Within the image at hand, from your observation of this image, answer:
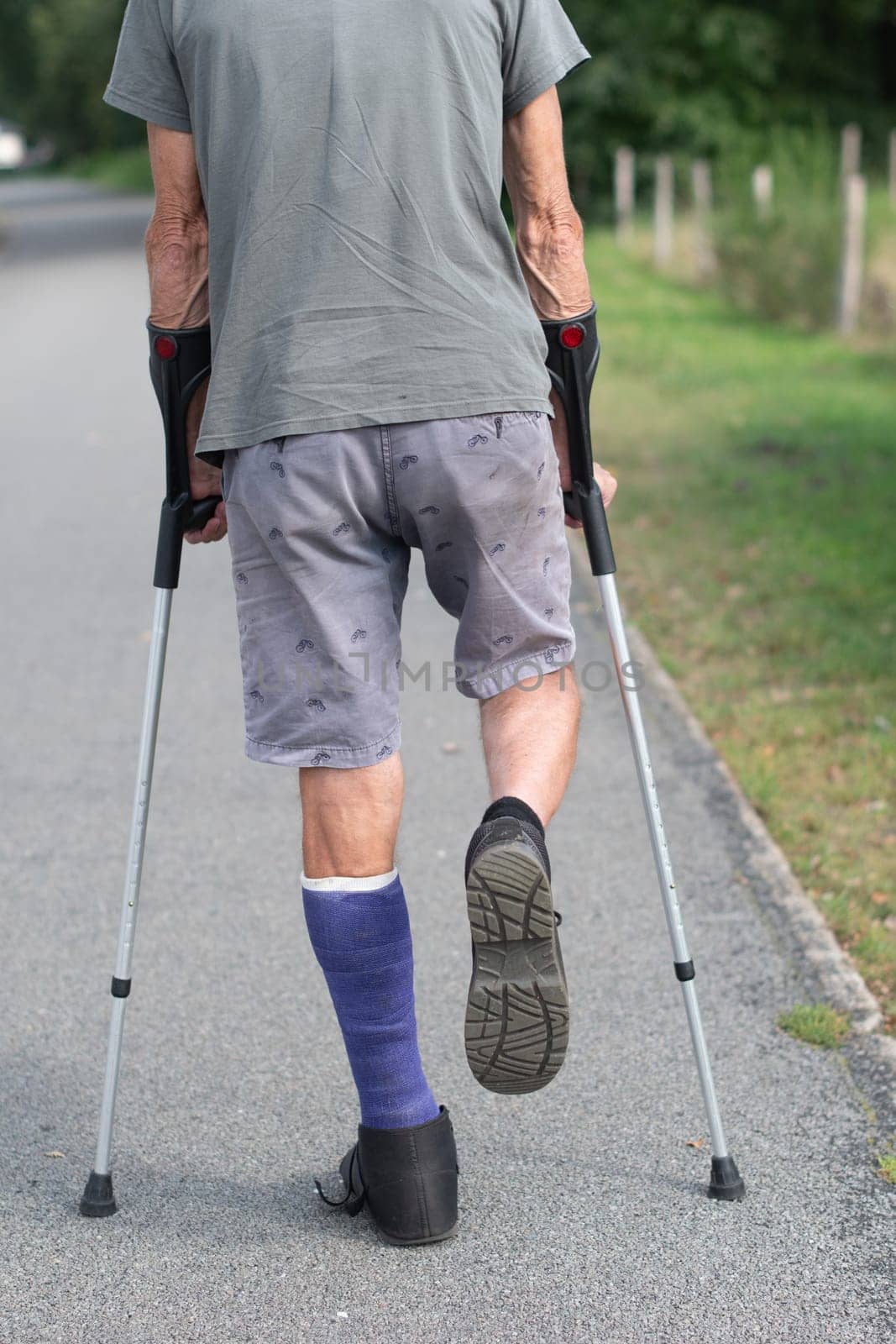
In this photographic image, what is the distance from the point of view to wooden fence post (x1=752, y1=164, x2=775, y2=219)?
712 inches

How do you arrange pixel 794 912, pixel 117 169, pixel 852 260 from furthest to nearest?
pixel 117 169, pixel 852 260, pixel 794 912

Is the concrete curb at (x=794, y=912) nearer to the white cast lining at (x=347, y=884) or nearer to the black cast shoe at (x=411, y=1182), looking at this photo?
the black cast shoe at (x=411, y=1182)

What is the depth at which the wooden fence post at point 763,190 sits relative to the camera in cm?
1809

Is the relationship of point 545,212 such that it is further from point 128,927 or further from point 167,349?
point 128,927

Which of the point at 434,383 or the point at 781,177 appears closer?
the point at 434,383

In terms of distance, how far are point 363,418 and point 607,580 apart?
26.6 inches

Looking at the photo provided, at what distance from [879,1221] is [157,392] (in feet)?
6.22

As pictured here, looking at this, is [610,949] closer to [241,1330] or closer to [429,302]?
[241,1330]

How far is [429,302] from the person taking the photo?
259 centimetres

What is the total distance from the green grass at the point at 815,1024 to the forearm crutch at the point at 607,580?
1.80 feet

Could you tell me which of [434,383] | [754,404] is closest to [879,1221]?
[434,383]

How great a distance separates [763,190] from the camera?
63.5ft

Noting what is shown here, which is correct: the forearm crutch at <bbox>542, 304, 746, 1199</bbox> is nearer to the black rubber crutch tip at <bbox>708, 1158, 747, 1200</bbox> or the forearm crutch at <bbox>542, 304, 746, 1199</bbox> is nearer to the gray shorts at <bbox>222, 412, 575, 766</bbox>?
the black rubber crutch tip at <bbox>708, 1158, 747, 1200</bbox>

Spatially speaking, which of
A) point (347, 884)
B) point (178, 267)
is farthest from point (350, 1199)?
point (178, 267)
